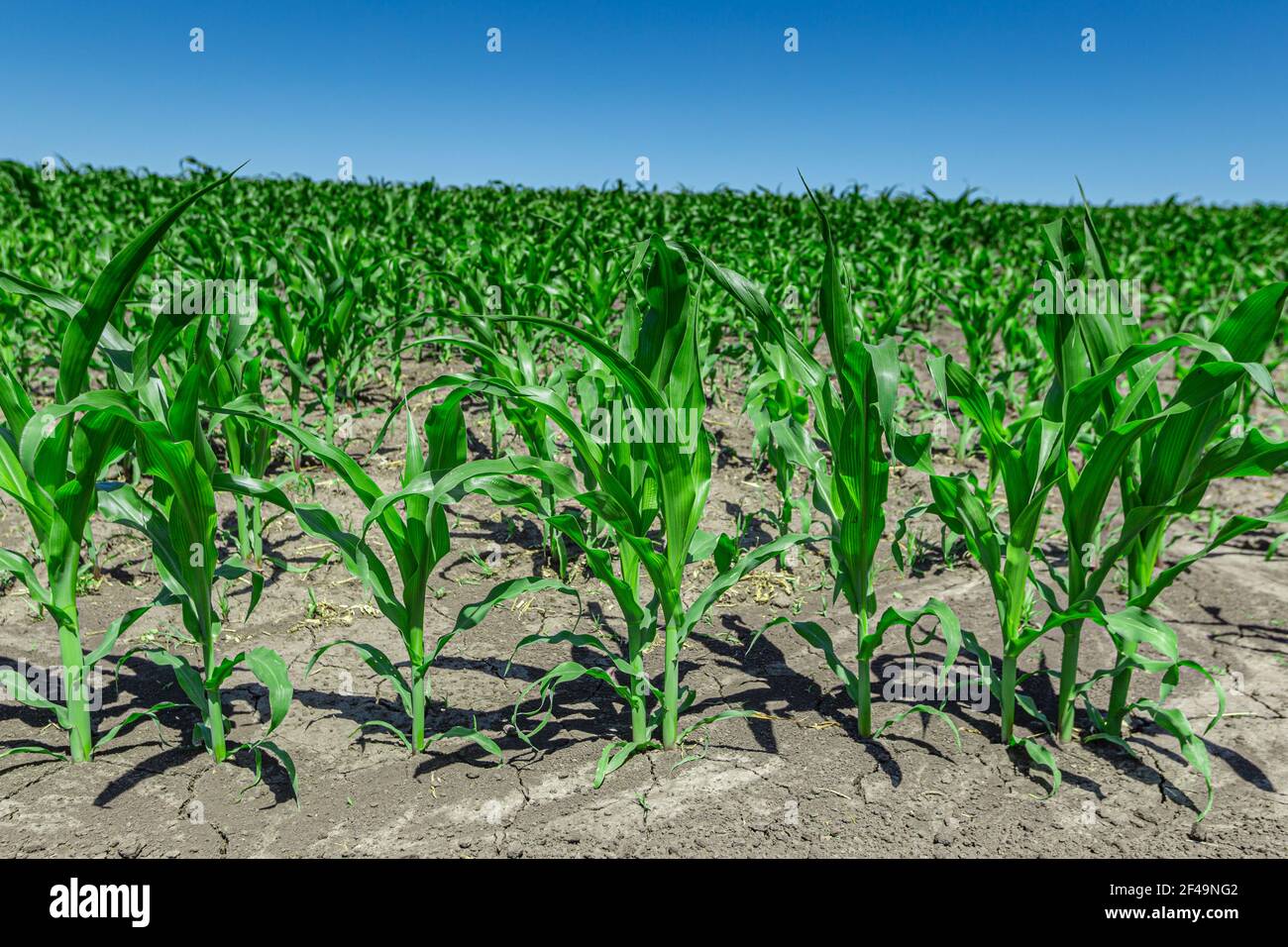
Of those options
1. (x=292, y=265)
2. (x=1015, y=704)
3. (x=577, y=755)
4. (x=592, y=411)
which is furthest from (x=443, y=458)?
(x=292, y=265)

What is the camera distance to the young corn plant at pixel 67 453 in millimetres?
1642

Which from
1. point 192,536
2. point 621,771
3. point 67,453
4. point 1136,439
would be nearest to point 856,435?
point 1136,439

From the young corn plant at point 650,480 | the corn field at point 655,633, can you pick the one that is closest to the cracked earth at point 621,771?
the corn field at point 655,633

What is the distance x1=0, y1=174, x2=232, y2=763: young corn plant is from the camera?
1642 millimetres

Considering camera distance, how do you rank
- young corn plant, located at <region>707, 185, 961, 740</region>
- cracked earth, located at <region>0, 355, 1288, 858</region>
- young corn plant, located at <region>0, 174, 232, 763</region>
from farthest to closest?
cracked earth, located at <region>0, 355, 1288, 858</region> < young corn plant, located at <region>707, 185, 961, 740</region> < young corn plant, located at <region>0, 174, 232, 763</region>

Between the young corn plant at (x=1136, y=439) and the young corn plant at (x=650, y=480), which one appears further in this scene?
the young corn plant at (x=650, y=480)

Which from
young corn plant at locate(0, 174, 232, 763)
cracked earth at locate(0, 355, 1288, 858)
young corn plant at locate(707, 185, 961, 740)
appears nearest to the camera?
young corn plant at locate(0, 174, 232, 763)

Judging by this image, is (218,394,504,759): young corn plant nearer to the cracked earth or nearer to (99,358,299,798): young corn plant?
(99,358,299,798): young corn plant

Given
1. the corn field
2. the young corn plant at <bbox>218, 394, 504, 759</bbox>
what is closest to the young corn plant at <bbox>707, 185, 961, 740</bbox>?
the corn field

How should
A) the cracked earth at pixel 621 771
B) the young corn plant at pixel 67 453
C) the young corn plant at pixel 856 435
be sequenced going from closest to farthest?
the young corn plant at pixel 67 453, the young corn plant at pixel 856 435, the cracked earth at pixel 621 771

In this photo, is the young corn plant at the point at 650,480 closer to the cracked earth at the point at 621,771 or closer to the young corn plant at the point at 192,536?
the cracked earth at the point at 621,771

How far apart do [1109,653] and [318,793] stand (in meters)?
2.17

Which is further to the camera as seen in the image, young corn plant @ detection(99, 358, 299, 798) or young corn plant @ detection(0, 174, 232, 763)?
young corn plant @ detection(99, 358, 299, 798)

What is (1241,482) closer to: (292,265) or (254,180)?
(292,265)
